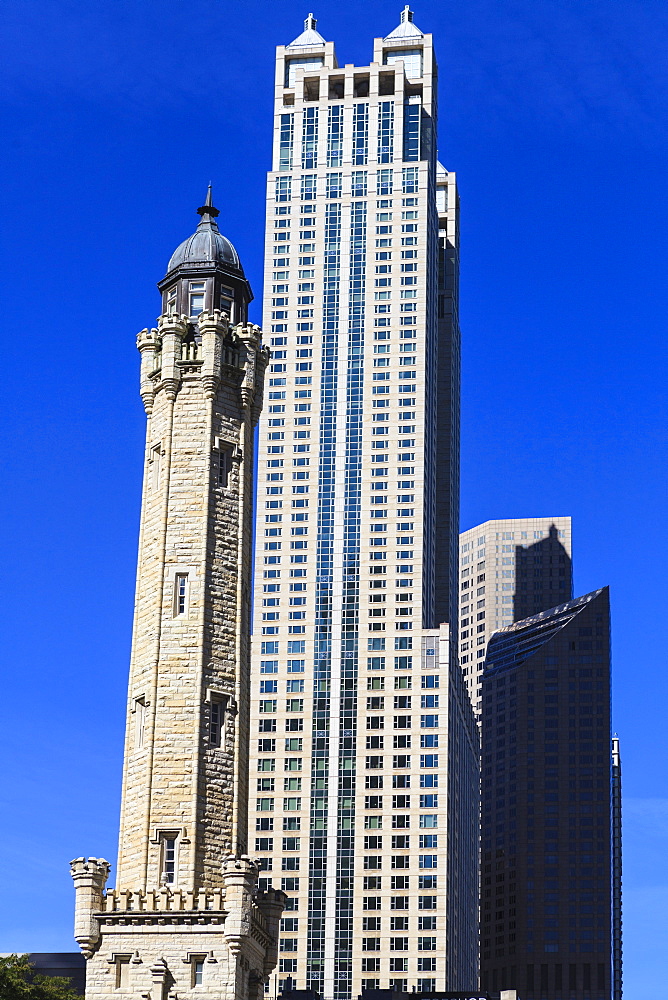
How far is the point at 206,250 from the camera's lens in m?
96.9

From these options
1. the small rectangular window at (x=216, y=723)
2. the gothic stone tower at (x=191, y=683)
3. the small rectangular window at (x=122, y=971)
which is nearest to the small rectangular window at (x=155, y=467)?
the gothic stone tower at (x=191, y=683)

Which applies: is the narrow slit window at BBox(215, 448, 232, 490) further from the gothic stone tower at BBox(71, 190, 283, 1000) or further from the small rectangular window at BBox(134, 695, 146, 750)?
the small rectangular window at BBox(134, 695, 146, 750)

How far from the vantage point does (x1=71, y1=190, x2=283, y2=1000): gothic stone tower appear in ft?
267

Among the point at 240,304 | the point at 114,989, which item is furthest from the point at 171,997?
the point at 240,304

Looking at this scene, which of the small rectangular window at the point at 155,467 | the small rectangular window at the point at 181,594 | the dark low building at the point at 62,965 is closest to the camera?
the small rectangular window at the point at 181,594

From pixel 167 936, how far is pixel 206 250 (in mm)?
38252

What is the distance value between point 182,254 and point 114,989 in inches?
1605

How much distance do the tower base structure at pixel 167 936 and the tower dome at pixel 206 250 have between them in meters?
34.3

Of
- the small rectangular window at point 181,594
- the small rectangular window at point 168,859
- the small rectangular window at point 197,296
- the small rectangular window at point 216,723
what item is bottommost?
the small rectangular window at point 168,859

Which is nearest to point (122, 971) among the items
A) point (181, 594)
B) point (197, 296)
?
point (181, 594)

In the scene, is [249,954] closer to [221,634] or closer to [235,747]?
[235,747]

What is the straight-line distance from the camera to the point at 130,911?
81938 millimetres

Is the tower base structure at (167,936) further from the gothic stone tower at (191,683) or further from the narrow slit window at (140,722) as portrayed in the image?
the narrow slit window at (140,722)

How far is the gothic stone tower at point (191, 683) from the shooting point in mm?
81250
